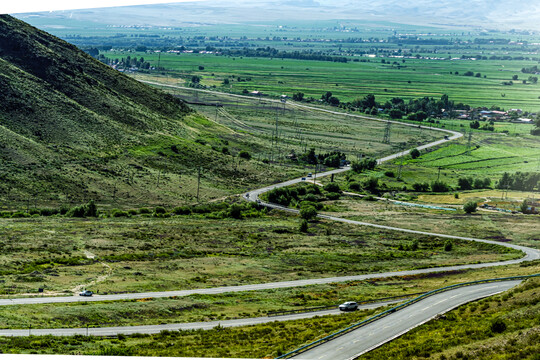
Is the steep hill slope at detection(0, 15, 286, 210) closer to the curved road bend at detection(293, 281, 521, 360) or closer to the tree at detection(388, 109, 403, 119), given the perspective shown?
the curved road bend at detection(293, 281, 521, 360)

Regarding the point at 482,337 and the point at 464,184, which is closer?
the point at 482,337

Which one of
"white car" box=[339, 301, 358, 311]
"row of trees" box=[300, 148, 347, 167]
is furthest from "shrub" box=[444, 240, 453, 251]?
"row of trees" box=[300, 148, 347, 167]

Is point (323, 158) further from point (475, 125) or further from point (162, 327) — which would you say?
point (162, 327)

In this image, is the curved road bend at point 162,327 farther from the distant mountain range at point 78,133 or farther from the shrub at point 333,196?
the shrub at point 333,196

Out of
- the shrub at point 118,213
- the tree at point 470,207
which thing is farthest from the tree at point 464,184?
the shrub at point 118,213

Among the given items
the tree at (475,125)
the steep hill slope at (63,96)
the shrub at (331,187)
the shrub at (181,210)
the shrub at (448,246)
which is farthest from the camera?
the tree at (475,125)

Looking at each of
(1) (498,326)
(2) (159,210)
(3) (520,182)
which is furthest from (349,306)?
(3) (520,182)
